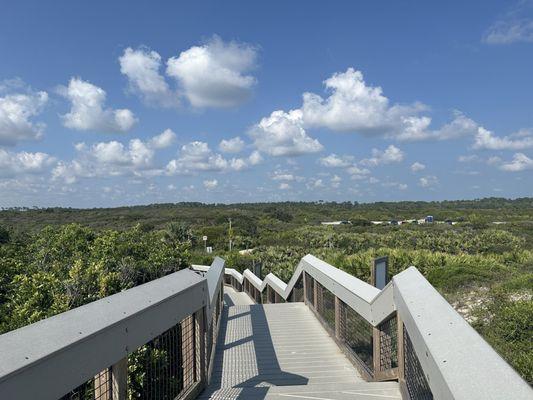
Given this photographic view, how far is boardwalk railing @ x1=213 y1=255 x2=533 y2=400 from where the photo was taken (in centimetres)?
160

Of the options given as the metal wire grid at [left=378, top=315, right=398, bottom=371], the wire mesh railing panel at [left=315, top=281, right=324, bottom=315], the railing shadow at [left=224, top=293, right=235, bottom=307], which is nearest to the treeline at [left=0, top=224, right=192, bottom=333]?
the railing shadow at [left=224, top=293, right=235, bottom=307]

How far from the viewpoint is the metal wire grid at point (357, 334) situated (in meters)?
4.74

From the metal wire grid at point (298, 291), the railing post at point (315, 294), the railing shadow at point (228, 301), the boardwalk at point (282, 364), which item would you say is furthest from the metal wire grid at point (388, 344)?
the railing shadow at point (228, 301)

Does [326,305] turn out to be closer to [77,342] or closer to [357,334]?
[357,334]

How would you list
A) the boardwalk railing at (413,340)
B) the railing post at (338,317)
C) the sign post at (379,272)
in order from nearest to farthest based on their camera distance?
1. the boardwalk railing at (413,340)
2. the railing post at (338,317)
3. the sign post at (379,272)

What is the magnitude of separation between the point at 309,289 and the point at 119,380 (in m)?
6.96

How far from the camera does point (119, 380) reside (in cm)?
252

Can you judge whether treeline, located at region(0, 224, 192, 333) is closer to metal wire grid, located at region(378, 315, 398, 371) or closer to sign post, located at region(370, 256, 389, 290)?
sign post, located at region(370, 256, 389, 290)

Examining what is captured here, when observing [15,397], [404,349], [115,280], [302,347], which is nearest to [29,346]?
[15,397]

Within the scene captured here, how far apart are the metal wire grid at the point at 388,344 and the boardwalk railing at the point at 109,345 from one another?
5.38 feet

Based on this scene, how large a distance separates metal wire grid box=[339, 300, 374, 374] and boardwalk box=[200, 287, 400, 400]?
219 millimetres

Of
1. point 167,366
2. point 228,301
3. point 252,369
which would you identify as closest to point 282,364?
point 252,369

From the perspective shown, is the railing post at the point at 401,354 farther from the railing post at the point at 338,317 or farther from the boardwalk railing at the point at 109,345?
the railing post at the point at 338,317

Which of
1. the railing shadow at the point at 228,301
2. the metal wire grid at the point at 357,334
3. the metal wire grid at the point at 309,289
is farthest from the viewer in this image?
the railing shadow at the point at 228,301
